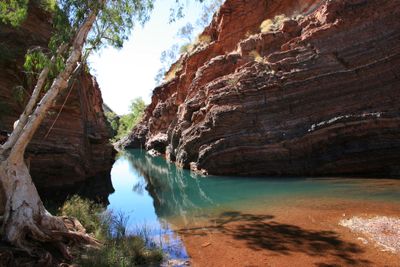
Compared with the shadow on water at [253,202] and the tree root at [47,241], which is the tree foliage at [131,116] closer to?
the shadow on water at [253,202]

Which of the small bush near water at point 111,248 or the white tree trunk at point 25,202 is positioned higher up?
the white tree trunk at point 25,202

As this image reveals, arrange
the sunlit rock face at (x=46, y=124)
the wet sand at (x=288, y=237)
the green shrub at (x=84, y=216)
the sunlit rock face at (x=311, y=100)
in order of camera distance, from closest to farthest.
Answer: the wet sand at (x=288, y=237)
the green shrub at (x=84, y=216)
the sunlit rock face at (x=46, y=124)
the sunlit rock face at (x=311, y=100)

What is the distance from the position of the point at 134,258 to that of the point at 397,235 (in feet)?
20.8

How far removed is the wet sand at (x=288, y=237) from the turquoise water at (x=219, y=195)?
2.08 ft

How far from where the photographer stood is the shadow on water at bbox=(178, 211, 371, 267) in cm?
802

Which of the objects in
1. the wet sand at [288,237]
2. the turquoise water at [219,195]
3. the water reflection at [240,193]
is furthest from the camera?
the water reflection at [240,193]

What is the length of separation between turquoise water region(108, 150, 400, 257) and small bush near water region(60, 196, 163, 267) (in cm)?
107

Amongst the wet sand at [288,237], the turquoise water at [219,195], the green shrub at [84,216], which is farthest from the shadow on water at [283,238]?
the green shrub at [84,216]

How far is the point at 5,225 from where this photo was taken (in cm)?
724

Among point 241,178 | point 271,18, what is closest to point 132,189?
point 241,178

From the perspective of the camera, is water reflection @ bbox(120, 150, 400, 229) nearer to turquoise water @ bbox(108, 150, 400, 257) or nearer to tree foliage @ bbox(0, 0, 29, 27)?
turquoise water @ bbox(108, 150, 400, 257)

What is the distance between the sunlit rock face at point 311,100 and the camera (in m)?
19.9

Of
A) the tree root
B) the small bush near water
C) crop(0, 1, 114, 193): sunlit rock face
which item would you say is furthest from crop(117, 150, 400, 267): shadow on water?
crop(0, 1, 114, 193): sunlit rock face

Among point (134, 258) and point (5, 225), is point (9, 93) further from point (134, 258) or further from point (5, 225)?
point (134, 258)
